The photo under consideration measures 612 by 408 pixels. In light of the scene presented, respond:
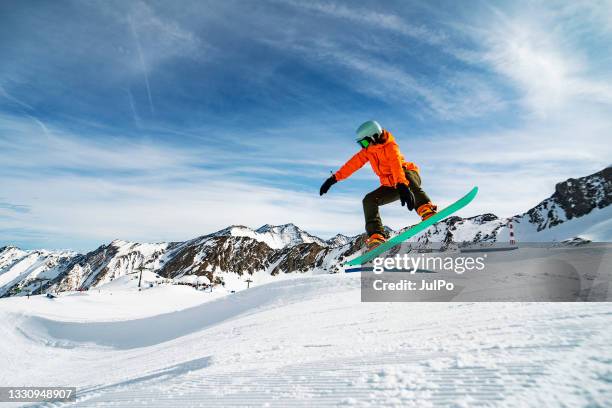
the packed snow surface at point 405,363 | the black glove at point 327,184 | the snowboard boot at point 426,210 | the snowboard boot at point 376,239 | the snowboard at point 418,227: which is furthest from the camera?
the black glove at point 327,184

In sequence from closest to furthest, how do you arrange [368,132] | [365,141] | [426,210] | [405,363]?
[405,363]
[368,132]
[365,141]
[426,210]

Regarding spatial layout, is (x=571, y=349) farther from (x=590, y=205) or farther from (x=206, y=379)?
(x=590, y=205)

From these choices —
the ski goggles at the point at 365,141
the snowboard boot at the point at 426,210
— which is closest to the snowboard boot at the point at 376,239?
the snowboard boot at the point at 426,210

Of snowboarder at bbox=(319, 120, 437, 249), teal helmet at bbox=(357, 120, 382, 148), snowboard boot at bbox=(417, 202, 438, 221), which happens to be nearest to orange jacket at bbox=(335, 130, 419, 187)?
snowboarder at bbox=(319, 120, 437, 249)

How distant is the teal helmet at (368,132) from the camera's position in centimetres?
611

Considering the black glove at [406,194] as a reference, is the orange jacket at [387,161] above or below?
above

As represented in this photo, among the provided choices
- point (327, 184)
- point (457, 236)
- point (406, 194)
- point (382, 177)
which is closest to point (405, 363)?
point (406, 194)

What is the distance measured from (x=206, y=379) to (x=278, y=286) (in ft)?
45.3

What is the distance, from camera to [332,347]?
228 inches

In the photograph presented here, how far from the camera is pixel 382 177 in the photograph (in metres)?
6.54

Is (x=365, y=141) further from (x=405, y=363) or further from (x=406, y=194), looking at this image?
(x=405, y=363)

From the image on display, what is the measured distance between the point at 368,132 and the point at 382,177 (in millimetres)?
990

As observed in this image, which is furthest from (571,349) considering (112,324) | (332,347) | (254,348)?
(112,324)

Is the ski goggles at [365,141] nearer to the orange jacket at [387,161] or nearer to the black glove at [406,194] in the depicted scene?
the orange jacket at [387,161]
